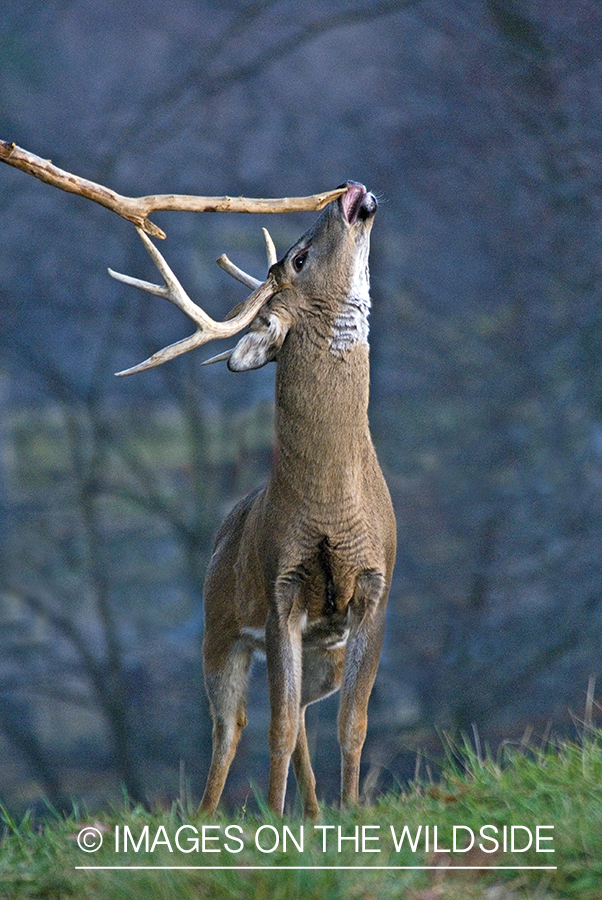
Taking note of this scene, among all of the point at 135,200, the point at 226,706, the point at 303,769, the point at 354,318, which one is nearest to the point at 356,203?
the point at 354,318

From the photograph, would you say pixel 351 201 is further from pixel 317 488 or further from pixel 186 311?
pixel 317 488

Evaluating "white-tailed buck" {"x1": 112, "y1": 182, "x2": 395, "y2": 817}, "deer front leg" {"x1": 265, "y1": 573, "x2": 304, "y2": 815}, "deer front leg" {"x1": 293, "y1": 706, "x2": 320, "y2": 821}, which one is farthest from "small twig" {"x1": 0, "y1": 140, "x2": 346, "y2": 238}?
"deer front leg" {"x1": 293, "y1": 706, "x2": 320, "y2": 821}

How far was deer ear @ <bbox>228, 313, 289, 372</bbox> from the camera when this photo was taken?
3742 millimetres

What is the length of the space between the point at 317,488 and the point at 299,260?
76cm

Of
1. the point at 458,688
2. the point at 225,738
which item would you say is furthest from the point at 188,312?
the point at 458,688

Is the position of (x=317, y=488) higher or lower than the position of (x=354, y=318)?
lower

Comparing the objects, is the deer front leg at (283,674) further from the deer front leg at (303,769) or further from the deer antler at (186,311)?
the deer antler at (186,311)

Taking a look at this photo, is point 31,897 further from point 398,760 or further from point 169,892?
point 398,760

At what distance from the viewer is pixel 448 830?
122 inches

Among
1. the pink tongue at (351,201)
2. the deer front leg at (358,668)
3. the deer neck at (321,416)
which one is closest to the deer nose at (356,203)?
the pink tongue at (351,201)

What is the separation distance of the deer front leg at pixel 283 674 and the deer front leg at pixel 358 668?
0.51 feet

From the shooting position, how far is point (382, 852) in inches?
112

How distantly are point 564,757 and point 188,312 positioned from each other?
72.2 inches

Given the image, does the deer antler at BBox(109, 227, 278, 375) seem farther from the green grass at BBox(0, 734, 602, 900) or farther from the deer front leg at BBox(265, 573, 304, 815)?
the green grass at BBox(0, 734, 602, 900)
